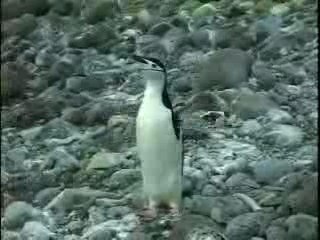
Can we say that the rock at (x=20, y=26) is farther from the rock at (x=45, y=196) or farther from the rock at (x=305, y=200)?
the rock at (x=305, y=200)

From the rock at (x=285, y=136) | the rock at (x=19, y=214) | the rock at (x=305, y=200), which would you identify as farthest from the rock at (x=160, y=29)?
the rock at (x=305, y=200)

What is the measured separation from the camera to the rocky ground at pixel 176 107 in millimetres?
2883

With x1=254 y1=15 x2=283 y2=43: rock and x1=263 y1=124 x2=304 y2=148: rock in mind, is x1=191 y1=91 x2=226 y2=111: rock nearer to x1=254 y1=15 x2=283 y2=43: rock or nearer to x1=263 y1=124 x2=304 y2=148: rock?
x1=263 y1=124 x2=304 y2=148: rock

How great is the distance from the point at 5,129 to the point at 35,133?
0.16 meters

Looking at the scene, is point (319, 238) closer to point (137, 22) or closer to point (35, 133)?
point (35, 133)

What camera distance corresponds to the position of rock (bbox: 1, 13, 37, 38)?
508cm

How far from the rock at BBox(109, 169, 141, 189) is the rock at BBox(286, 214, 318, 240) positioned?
2.16 feet

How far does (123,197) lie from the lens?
3086 millimetres

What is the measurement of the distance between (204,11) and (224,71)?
100cm

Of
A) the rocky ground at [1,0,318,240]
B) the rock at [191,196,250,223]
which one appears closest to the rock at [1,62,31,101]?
the rocky ground at [1,0,318,240]

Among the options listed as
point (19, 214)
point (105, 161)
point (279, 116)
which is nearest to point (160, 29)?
point (279, 116)

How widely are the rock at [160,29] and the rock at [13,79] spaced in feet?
2.29

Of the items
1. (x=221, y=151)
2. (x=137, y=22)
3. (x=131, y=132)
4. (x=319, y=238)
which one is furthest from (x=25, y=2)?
(x=319, y=238)

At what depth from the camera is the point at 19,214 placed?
297cm
